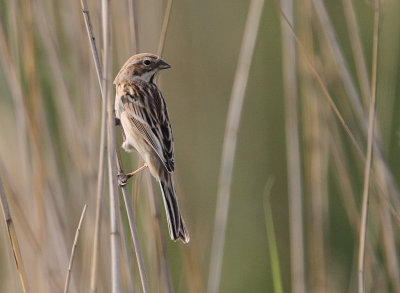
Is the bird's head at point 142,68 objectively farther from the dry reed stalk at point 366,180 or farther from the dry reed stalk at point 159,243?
the dry reed stalk at point 366,180

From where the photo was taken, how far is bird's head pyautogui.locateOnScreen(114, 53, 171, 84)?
3.42 meters

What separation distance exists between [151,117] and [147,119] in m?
0.02

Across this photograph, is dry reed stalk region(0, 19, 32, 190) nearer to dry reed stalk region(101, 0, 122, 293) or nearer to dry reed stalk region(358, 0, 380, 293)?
dry reed stalk region(101, 0, 122, 293)

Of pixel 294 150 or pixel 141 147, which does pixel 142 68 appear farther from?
pixel 294 150

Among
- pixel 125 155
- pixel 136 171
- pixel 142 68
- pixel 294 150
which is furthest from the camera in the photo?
pixel 125 155

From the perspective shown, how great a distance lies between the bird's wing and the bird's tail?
72 millimetres

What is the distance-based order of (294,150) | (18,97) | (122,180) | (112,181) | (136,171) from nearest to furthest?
(112,181)
(122,180)
(136,171)
(18,97)
(294,150)

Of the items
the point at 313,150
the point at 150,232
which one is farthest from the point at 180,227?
the point at 313,150

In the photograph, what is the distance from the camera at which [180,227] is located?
306 cm

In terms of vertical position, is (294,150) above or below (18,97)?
below

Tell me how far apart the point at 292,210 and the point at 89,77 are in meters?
1.19

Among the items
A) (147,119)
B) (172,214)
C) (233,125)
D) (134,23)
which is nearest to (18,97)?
(147,119)

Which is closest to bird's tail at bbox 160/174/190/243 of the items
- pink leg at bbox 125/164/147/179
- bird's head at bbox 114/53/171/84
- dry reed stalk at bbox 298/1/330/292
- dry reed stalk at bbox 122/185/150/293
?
pink leg at bbox 125/164/147/179

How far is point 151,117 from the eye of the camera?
3383 mm
